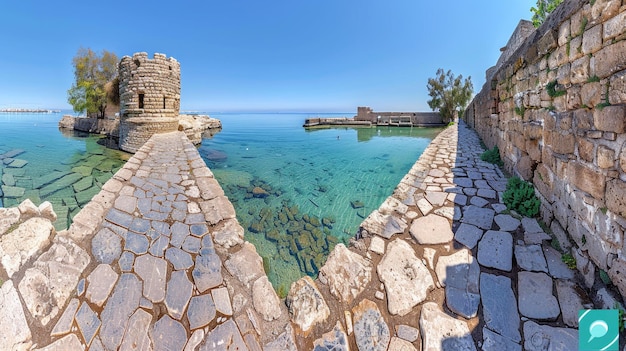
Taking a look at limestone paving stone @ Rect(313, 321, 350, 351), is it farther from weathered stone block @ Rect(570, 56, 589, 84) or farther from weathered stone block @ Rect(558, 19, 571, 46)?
weathered stone block @ Rect(558, 19, 571, 46)

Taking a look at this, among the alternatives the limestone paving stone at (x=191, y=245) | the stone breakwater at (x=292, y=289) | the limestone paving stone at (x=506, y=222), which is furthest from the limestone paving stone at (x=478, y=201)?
the limestone paving stone at (x=191, y=245)

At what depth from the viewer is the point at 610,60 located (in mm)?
1601

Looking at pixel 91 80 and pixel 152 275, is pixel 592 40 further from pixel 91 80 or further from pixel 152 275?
pixel 91 80

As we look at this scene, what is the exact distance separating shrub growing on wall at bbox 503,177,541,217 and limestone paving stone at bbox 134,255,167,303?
12.0 feet

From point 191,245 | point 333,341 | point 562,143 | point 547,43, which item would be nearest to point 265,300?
point 333,341

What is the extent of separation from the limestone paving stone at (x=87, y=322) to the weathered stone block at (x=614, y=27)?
3909 mm

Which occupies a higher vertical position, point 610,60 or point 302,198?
point 610,60

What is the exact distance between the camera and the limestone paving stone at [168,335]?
1.69m

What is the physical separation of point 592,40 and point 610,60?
0.33 metres

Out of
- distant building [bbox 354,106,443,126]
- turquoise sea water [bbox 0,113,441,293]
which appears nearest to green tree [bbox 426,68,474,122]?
distant building [bbox 354,106,443,126]

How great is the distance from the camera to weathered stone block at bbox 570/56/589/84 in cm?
187

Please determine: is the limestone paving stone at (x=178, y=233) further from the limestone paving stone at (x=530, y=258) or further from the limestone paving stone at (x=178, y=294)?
the limestone paving stone at (x=530, y=258)

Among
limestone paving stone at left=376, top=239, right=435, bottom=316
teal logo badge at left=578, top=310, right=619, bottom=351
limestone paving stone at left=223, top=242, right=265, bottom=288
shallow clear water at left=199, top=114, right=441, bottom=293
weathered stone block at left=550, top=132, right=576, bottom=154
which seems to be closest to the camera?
teal logo badge at left=578, top=310, right=619, bottom=351

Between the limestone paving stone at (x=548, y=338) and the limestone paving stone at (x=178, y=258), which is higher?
the limestone paving stone at (x=178, y=258)
